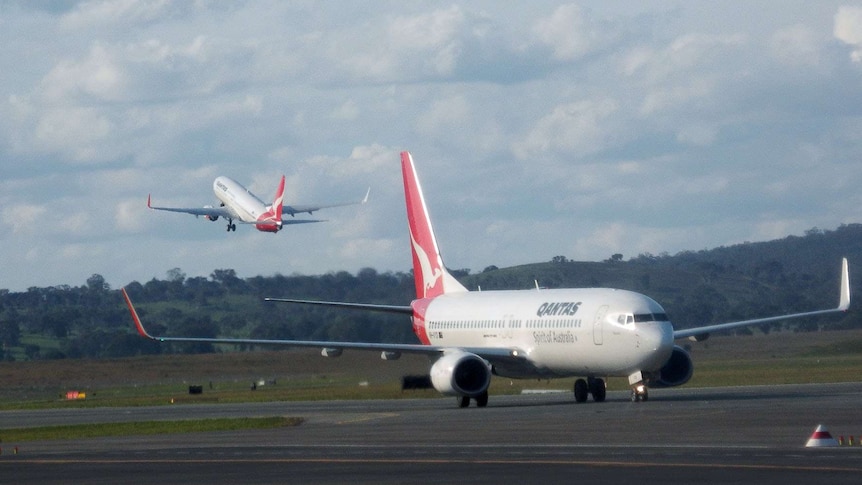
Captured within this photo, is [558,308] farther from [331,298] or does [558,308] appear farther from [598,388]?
[331,298]

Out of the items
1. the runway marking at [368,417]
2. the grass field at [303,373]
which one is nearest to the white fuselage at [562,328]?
the grass field at [303,373]

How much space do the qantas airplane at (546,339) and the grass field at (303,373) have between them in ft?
14.2

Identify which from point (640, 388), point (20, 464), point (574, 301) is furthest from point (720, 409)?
point (20, 464)

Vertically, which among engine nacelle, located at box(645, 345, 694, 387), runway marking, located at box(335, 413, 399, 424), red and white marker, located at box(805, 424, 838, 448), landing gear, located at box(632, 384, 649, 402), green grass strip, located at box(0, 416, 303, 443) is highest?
engine nacelle, located at box(645, 345, 694, 387)

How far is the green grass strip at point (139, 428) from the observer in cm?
3653

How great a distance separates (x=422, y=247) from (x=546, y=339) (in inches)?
434

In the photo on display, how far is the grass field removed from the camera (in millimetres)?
57409

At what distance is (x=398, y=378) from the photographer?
54.8 meters

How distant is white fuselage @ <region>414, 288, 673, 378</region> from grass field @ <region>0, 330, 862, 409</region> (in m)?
4.00

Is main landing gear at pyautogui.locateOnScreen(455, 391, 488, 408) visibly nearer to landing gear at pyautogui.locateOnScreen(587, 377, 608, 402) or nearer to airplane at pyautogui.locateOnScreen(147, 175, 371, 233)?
landing gear at pyautogui.locateOnScreen(587, 377, 608, 402)

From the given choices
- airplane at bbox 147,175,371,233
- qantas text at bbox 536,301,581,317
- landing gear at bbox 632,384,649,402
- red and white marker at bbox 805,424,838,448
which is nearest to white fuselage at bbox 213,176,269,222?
airplane at bbox 147,175,371,233

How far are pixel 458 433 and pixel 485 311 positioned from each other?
1754 centimetres

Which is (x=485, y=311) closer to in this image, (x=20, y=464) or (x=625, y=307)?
(x=625, y=307)

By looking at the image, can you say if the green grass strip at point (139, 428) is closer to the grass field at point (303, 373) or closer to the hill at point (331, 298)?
the grass field at point (303, 373)
